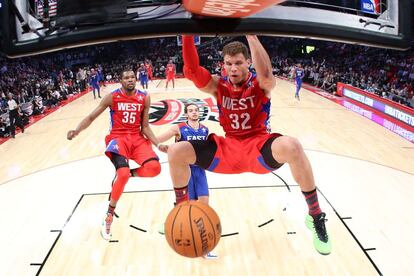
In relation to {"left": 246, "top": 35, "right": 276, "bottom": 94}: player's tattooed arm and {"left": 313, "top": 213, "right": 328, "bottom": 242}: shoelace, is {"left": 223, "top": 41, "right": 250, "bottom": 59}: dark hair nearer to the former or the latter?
{"left": 246, "top": 35, "right": 276, "bottom": 94}: player's tattooed arm

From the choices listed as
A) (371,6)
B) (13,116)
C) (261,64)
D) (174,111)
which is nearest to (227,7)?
(371,6)

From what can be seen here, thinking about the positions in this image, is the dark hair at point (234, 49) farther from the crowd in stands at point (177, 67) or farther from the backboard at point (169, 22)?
the crowd in stands at point (177, 67)

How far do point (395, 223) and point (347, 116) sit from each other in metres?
7.57

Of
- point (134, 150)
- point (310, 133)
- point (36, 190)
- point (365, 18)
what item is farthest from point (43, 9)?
point (310, 133)

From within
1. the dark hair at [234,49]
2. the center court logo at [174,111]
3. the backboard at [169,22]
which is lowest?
the center court logo at [174,111]

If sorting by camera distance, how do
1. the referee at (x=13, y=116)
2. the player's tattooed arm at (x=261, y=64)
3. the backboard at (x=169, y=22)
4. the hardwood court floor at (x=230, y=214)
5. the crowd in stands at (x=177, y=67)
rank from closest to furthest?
the backboard at (x=169, y=22) → the player's tattooed arm at (x=261, y=64) → the hardwood court floor at (x=230, y=214) → the referee at (x=13, y=116) → the crowd in stands at (x=177, y=67)

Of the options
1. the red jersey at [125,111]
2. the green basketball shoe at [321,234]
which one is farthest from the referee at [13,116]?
the green basketball shoe at [321,234]

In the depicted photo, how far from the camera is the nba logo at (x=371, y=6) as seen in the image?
1.86 meters

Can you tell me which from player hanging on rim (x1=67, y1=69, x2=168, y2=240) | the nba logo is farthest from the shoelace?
player hanging on rim (x1=67, y1=69, x2=168, y2=240)

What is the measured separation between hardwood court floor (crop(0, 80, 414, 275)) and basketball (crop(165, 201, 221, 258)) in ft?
6.08

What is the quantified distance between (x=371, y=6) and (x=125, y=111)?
3789mm

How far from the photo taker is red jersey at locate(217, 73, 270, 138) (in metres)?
3.04

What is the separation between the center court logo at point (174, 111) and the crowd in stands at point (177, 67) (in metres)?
1.90

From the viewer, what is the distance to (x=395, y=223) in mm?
5641
